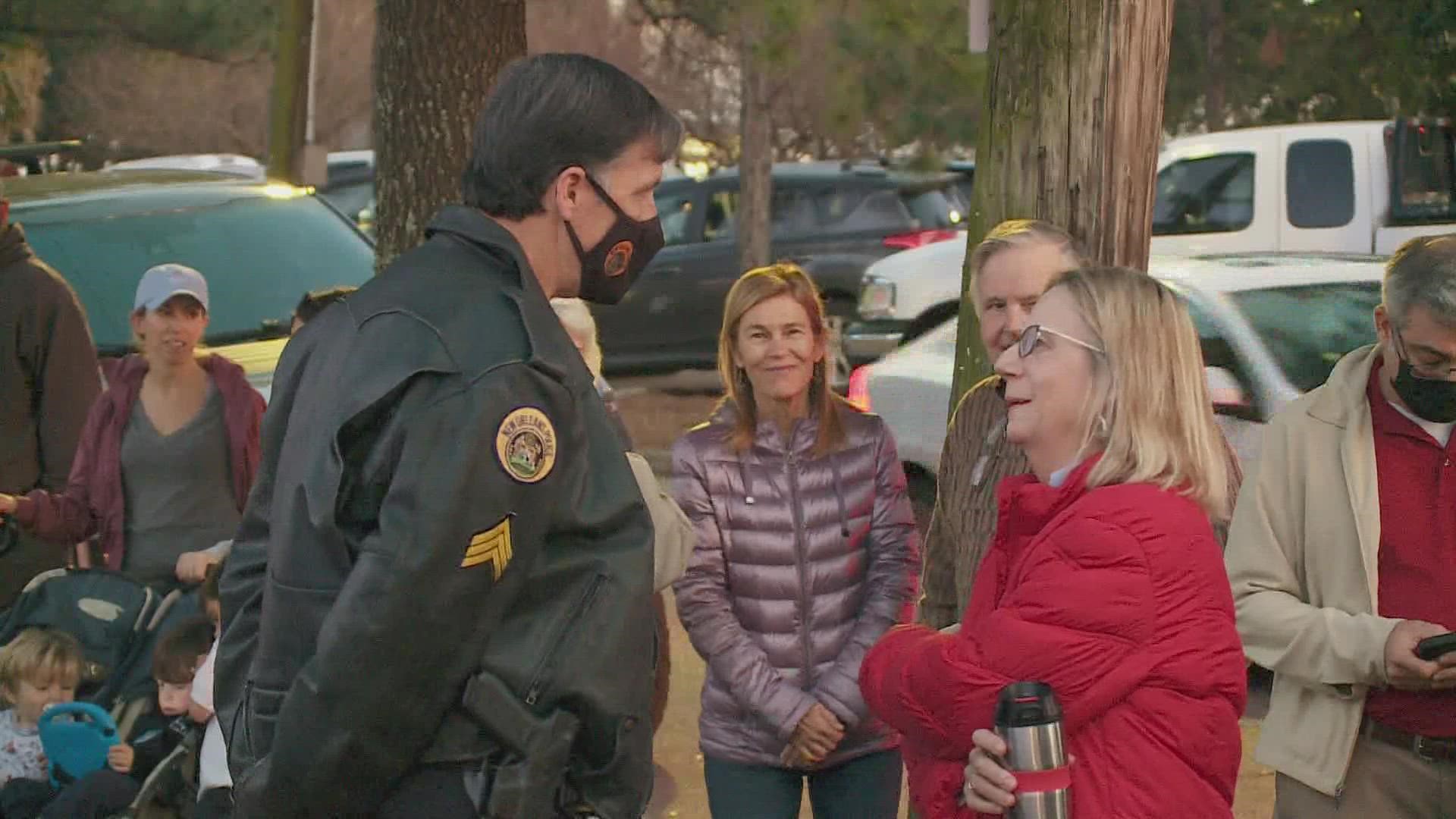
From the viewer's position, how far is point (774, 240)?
19016 millimetres

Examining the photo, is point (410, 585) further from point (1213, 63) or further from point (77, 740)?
point (1213, 63)

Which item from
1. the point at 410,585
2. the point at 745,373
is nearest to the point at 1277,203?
the point at 745,373

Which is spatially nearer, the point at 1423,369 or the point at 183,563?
the point at 1423,369

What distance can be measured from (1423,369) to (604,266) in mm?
1817

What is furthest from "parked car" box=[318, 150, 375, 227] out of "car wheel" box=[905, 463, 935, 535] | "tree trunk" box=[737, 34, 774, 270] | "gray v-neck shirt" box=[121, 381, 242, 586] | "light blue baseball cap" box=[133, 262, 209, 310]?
"gray v-neck shirt" box=[121, 381, 242, 586]

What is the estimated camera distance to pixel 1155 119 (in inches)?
185

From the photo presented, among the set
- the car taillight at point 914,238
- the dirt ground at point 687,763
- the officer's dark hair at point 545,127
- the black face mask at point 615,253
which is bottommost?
the dirt ground at point 687,763

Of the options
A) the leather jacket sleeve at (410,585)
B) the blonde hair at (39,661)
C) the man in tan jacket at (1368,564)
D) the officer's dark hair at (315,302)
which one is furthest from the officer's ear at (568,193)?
the blonde hair at (39,661)

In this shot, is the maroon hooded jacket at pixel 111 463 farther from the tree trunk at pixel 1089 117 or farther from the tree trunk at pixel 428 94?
the tree trunk at pixel 1089 117

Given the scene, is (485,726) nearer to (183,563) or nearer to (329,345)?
(329,345)

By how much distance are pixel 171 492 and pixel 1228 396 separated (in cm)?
402

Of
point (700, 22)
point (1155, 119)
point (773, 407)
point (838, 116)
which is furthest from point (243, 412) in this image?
point (838, 116)

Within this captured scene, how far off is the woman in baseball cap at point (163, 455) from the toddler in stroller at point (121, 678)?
31 cm

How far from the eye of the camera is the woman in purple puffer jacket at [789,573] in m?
4.69
